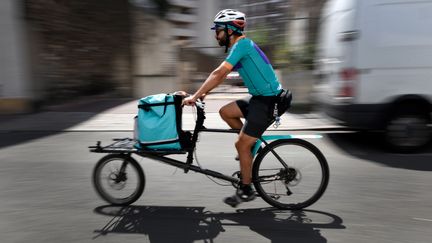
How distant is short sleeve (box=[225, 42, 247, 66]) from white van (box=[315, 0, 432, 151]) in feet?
9.73

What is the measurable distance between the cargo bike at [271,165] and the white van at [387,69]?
248cm

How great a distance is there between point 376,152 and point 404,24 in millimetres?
1803

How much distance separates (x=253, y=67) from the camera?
3.93 meters

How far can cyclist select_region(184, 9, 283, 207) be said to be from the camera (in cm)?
386

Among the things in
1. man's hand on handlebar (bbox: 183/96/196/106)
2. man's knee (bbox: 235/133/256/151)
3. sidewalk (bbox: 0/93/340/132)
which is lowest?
sidewalk (bbox: 0/93/340/132)

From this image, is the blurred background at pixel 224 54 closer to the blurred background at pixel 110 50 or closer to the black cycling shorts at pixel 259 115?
the blurred background at pixel 110 50

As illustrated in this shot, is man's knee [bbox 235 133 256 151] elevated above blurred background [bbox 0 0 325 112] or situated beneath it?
situated beneath

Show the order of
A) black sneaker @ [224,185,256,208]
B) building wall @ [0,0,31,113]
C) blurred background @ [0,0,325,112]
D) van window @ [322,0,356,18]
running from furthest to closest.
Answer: blurred background @ [0,0,325,112] < building wall @ [0,0,31,113] < van window @ [322,0,356,18] < black sneaker @ [224,185,256,208]

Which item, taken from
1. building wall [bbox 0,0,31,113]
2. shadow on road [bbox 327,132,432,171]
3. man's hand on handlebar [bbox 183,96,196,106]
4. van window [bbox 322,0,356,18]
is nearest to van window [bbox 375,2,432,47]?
van window [bbox 322,0,356,18]

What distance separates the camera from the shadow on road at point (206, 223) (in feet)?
12.1

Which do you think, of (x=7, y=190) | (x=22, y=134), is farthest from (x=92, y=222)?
(x=22, y=134)

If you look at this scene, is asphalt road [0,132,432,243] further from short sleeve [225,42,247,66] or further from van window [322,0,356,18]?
van window [322,0,356,18]

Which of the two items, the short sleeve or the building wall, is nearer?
the short sleeve

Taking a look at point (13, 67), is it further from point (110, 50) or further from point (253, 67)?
point (253, 67)
